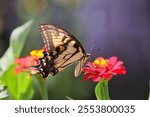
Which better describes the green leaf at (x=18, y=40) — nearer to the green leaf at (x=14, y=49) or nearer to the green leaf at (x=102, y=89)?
the green leaf at (x=14, y=49)

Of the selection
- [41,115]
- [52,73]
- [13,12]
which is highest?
[13,12]

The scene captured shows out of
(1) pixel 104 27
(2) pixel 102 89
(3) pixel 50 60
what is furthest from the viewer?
(1) pixel 104 27

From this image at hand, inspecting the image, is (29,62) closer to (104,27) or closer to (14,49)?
(14,49)

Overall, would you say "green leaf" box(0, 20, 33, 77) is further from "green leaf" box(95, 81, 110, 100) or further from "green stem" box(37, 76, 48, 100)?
"green leaf" box(95, 81, 110, 100)

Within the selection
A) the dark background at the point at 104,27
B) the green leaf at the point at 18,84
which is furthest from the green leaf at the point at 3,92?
the dark background at the point at 104,27

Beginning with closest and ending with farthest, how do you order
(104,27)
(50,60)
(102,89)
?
(102,89) → (50,60) → (104,27)

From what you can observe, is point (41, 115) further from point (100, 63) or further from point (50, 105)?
point (100, 63)

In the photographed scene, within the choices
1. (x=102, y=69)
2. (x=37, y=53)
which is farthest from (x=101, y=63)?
(x=37, y=53)

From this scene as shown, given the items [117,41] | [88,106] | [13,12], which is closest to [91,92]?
[88,106]
